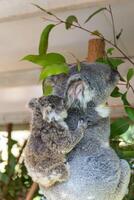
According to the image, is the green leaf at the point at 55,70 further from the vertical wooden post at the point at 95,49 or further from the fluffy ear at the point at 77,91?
the vertical wooden post at the point at 95,49

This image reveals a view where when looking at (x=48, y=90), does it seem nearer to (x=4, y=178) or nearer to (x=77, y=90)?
(x=77, y=90)

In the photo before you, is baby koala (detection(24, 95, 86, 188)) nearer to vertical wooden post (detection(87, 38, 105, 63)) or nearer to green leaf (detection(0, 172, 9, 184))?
vertical wooden post (detection(87, 38, 105, 63))

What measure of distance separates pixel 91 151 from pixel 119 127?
34 cm

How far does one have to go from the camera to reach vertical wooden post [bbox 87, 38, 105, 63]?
139 cm

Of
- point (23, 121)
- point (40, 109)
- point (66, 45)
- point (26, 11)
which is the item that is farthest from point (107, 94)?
point (23, 121)

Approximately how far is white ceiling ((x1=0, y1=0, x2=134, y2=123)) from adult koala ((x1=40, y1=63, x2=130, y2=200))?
1.73 feet

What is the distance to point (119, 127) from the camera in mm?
1390

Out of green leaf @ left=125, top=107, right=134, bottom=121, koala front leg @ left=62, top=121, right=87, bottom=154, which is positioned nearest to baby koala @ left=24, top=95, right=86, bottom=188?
koala front leg @ left=62, top=121, right=87, bottom=154

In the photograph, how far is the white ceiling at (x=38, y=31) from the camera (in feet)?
5.32

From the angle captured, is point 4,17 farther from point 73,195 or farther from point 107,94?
point 73,195

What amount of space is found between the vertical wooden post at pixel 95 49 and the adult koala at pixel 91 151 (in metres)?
0.27

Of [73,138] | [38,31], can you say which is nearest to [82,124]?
[73,138]

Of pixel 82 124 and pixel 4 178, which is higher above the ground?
pixel 82 124

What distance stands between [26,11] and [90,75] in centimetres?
60
